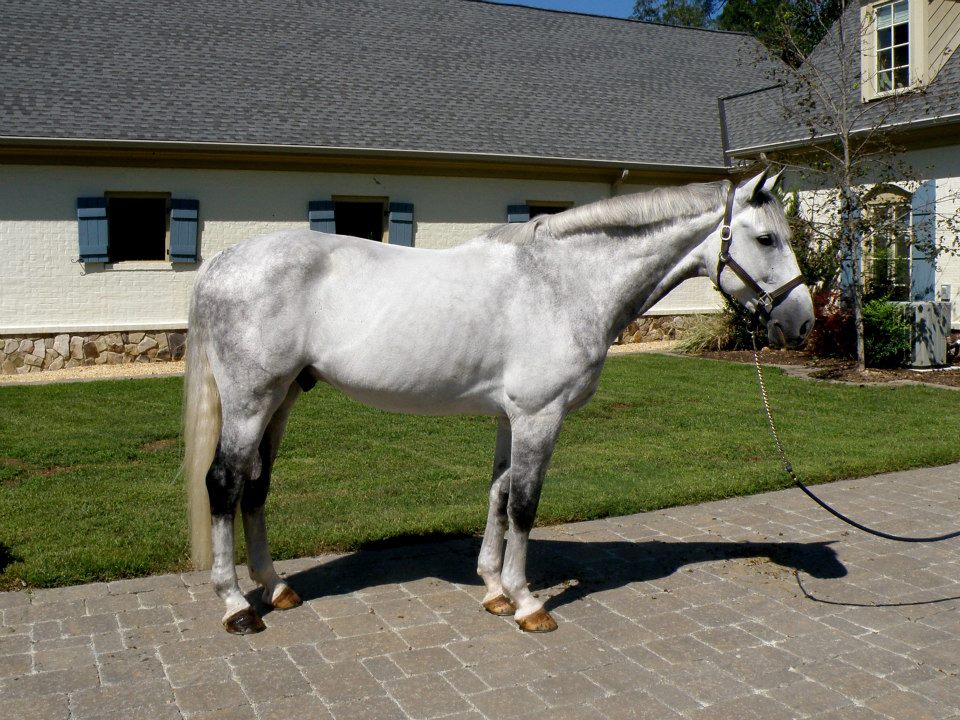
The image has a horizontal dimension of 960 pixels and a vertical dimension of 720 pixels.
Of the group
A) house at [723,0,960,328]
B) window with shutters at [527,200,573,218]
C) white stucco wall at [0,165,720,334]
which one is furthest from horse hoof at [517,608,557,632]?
window with shutters at [527,200,573,218]

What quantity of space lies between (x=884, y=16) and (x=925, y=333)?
527 centimetres

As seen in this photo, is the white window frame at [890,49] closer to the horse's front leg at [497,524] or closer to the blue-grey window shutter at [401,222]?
the blue-grey window shutter at [401,222]

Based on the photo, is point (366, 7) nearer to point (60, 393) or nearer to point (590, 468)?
point (60, 393)

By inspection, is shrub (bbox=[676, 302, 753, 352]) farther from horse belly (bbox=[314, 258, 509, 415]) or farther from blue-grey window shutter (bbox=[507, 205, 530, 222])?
horse belly (bbox=[314, 258, 509, 415])

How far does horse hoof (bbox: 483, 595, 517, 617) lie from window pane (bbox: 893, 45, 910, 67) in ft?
42.6

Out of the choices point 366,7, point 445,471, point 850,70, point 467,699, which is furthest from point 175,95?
point 467,699

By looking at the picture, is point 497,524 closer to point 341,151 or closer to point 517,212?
point 341,151

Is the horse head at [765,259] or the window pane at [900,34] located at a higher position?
the window pane at [900,34]

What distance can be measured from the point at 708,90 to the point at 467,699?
18669mm

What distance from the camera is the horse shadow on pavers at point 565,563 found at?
4.96m

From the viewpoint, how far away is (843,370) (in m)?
13.2

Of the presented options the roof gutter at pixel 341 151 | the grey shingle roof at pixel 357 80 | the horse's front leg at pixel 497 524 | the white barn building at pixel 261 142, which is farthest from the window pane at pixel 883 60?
the horse's front leg at pixel 497 524

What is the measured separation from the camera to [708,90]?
20.1 m

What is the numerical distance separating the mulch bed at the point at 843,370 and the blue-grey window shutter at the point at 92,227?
9328mm
